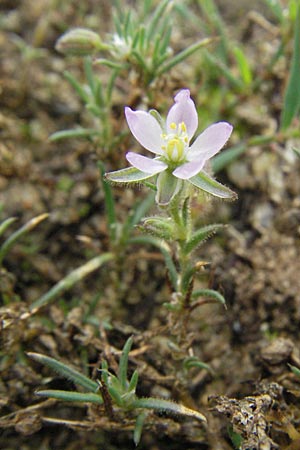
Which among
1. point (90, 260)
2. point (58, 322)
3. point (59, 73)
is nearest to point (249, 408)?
point (58, 322)

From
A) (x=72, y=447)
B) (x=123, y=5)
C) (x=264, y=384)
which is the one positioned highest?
Answer: (x=123, y=5)

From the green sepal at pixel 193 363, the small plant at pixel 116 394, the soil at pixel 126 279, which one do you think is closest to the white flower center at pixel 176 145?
the soil at pixel 126 279

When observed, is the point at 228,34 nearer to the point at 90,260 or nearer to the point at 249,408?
the point at 90,260

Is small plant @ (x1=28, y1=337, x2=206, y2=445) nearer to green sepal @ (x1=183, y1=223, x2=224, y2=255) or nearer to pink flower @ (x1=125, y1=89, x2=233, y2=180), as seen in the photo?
green sepal @ (x1=183, y1=223, x2=224, y2=255)

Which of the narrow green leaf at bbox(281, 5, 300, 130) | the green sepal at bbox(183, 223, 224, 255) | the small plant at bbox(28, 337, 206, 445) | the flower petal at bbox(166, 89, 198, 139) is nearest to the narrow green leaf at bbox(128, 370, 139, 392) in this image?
the small plant at bbox(28, 337, 206, 445)

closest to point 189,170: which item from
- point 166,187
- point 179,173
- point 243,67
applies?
point 179,173

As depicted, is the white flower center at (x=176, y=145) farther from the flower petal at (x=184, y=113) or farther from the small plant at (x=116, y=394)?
the small plant at (x=116, y=394)
